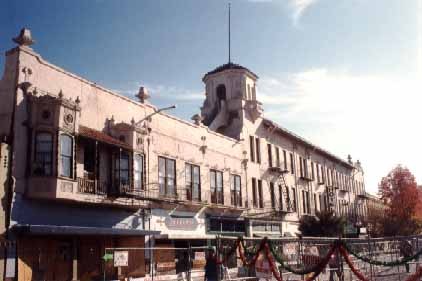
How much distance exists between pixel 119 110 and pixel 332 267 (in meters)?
13.6

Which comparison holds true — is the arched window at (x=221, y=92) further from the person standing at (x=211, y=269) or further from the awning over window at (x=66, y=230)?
the person standing at (x=211, y=269)

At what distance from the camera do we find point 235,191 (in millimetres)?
33156

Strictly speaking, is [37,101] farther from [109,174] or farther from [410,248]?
[410,248]

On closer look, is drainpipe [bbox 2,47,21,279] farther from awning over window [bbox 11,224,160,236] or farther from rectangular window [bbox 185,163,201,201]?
rectangular window [bbox 185,163,201,201]

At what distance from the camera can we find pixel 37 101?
19.0 meters

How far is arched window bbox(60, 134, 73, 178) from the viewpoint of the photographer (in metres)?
19.2

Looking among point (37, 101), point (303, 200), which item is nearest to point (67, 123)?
point (37, 101)

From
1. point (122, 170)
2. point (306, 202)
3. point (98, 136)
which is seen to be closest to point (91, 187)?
point (122, 170)

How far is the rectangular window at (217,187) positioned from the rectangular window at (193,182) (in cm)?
168

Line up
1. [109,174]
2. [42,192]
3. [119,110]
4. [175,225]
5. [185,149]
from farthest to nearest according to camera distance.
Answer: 1. [185,149]
2. [175,225]
3. [119,110]
4. [109,174]
5. [42,192]

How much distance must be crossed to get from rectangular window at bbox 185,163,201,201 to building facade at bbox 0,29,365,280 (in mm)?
69

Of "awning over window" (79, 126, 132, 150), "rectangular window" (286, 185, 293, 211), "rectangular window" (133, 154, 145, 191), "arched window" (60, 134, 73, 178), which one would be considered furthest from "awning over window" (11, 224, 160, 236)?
"rectangular window" (286, 185, 293, 211)

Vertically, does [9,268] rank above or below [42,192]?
below

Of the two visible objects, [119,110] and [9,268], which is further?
[119,110]
